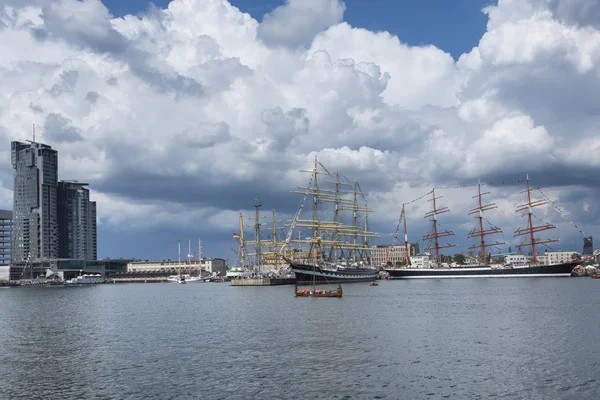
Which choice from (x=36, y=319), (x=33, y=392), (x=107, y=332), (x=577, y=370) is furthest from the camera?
(x=36, y=319)

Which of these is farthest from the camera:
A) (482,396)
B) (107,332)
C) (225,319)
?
(225,319)

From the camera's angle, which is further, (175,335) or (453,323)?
(453,323)

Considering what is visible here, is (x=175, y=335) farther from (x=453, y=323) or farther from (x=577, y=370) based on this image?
(x=577, y=370)

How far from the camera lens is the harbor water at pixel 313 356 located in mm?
39094

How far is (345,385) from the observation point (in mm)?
40031

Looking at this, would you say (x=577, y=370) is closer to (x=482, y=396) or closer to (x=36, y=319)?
(x=482, y=396)

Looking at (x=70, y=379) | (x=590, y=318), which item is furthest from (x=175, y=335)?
(x=590, y=318)

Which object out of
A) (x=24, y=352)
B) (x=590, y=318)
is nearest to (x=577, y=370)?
(x=590, y=318)

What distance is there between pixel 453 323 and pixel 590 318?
17510 millimetres

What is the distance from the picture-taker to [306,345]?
185 ft

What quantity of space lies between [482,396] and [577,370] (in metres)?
10.8

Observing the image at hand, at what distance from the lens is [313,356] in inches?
1983

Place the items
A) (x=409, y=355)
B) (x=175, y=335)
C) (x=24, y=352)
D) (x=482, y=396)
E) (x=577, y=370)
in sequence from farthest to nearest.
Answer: (x=175, y=335), (x=24, y=352), (x=409, y=355), (x=577, y=370), (x=482, y=396)

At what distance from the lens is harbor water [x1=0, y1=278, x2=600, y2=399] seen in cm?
3909
